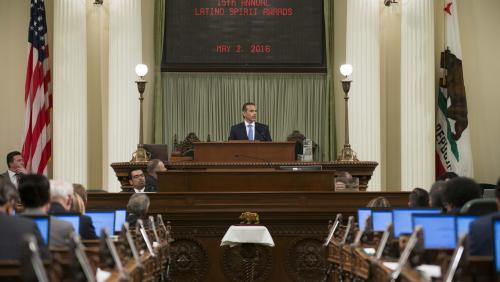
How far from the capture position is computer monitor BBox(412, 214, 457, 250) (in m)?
7.97

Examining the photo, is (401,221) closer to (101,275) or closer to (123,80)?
(101,275)

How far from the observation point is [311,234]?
1441 cm

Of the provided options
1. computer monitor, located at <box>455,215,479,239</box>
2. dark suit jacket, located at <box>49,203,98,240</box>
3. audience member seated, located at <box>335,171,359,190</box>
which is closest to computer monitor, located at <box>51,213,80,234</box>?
dark suit jacket, located at <box>49,203,98,240</box>

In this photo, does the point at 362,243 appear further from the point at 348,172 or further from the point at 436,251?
the point at 348,172

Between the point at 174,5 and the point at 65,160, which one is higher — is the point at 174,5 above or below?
above

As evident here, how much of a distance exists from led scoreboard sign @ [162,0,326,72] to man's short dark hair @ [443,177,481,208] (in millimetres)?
12529

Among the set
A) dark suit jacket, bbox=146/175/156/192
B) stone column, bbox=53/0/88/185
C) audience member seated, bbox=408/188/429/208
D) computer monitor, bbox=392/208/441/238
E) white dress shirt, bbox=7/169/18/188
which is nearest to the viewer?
computer monitor, bbox=392/208/441/238

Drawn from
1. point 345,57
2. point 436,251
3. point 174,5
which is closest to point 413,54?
point 345,57

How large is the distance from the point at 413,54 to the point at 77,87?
688 centimetres

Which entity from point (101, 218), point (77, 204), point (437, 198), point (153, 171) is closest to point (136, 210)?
point (101, 218)

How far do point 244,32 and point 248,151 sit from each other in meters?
5.52

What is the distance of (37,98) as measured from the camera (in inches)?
755

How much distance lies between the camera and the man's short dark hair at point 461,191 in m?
8.92

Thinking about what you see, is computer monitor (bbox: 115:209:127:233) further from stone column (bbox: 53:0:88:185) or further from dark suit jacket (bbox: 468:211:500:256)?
stone column (bbox: 53:0:88:185)
